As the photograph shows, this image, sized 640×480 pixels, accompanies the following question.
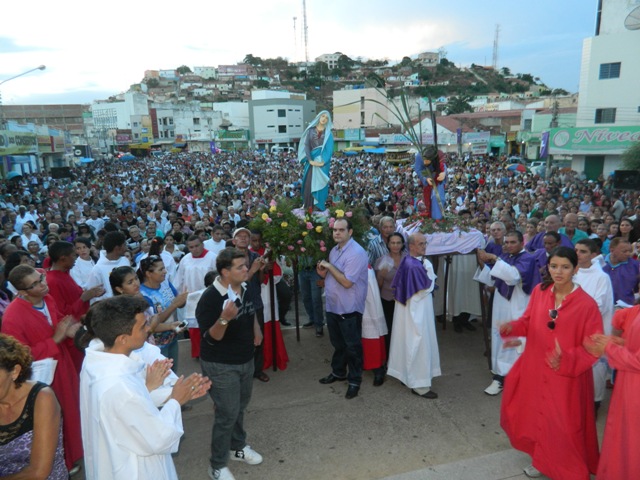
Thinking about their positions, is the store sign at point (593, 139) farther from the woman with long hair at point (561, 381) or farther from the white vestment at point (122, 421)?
the white vestment at point (122, 421)

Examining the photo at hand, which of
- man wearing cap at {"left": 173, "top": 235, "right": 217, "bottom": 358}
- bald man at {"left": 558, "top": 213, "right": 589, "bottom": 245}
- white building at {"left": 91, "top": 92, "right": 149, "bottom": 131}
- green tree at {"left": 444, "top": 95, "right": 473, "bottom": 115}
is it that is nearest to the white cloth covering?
man wearing cap at {"left": 173, "top": 235, "right": 217, "bottom": 358}

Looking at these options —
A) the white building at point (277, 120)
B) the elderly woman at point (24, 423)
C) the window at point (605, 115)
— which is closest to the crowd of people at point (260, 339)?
the elderly woman at point (24, 423)

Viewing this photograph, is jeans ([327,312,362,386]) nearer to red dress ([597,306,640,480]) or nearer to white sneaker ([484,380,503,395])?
white sneaker ([484,380,503,395])

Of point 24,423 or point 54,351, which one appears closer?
point 24,423

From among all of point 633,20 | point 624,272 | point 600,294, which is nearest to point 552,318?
point 600,294

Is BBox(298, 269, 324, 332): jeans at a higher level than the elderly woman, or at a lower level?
lower

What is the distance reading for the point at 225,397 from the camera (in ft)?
11.0

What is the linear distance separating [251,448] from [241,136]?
68.2 metres

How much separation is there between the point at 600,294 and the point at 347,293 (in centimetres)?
235

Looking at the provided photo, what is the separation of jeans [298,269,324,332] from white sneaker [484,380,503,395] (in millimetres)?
2434

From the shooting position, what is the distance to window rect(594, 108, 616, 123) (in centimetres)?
2666

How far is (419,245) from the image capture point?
4.61 metres

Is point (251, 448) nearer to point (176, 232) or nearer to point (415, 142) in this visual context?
point (415, 142)

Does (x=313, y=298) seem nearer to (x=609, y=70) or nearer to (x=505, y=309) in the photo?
(x=505, y=309)
